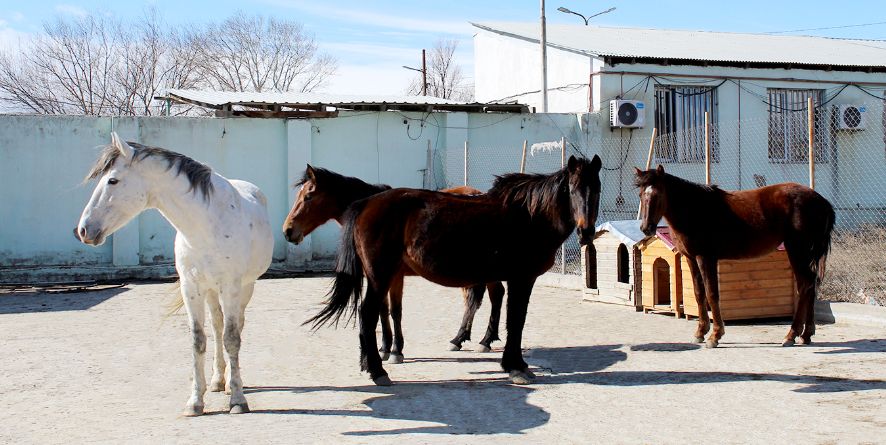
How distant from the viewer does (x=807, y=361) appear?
7.04 meters

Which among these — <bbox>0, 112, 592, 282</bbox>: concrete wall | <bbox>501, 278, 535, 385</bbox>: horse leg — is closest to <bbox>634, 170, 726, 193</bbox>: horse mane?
<bbox>501, 278, 535, 385</bbox>: horse leg

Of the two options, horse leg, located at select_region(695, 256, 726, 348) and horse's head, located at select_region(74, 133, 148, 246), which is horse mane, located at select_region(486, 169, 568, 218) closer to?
horse leg, located at select_region(695, 256, 726, 348)

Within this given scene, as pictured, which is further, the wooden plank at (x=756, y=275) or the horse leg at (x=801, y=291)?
the wooden plank at (x=756, y=275)

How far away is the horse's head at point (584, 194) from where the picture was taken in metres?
6.20

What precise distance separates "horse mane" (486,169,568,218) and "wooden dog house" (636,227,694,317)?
3.38m

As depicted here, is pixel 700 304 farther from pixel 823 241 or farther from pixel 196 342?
pixel 196 342

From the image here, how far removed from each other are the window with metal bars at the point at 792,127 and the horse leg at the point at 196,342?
1721cm

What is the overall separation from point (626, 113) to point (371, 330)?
13.3 meters

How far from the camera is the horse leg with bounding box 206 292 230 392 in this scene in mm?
5934

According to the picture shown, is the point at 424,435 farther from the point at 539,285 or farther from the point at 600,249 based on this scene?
the point at 539,285

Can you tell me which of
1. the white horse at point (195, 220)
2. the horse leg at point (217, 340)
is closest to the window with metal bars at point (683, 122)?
the horse leg at point (217, 340)

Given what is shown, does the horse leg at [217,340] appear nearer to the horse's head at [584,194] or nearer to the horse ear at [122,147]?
the horse ear at [122,147]

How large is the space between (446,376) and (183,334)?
372cm

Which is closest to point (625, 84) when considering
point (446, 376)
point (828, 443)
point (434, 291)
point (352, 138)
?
point (352, 138)
